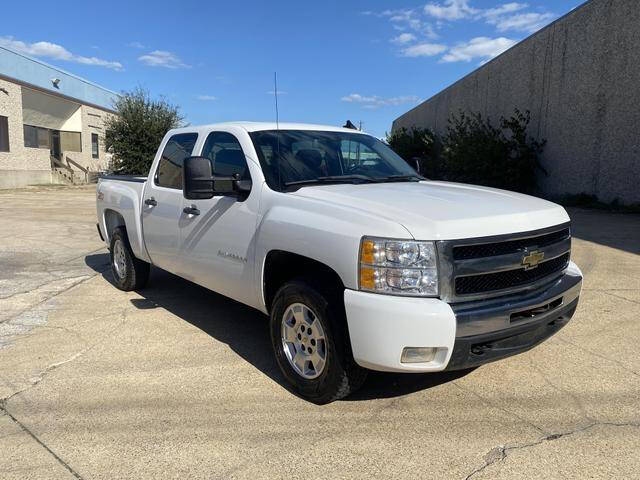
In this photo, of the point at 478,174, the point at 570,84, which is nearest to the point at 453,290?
the point at 570,84

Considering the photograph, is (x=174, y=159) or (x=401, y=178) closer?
(x=401, y=178)

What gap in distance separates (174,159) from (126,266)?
5.66 feet

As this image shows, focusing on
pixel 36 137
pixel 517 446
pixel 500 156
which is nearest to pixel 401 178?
pixel 517 446

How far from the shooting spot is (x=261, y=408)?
11.8ft

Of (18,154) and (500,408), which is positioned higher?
(18,154)

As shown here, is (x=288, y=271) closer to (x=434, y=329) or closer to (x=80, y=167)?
(x=434, y=329)

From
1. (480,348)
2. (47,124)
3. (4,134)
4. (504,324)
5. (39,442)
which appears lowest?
→ (39,442)

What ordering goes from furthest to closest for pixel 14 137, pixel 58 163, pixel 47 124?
1. pixel 58 163
2. pixel 47 124
3. pixel 14 137

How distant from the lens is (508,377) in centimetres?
401

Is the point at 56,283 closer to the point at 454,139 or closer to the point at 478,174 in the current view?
the point at 478,174

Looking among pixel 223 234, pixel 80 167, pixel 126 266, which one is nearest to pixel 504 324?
pixel 223 234

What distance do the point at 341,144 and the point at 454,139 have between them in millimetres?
18751

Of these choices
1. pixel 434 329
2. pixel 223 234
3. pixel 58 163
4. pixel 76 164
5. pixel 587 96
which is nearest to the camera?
pixel 434 329

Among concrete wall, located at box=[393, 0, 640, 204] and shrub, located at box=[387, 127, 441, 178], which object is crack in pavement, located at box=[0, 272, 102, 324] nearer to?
concrete wall, located at box=[393, 0, 640, 204]
